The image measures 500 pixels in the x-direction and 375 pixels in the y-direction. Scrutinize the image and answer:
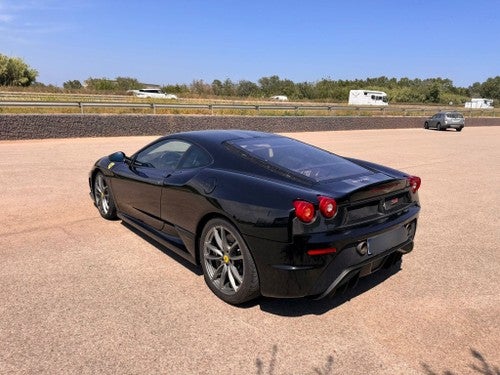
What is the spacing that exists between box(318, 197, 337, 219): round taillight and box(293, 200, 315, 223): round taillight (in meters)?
0.07

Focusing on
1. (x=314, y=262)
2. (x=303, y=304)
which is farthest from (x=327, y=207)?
(x=303, y=304)

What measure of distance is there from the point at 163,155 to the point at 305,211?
7.10ft

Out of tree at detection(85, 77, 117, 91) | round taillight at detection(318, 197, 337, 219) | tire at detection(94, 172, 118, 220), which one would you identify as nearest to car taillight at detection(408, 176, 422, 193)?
round taillight at detection(318, 197, 337, 219)

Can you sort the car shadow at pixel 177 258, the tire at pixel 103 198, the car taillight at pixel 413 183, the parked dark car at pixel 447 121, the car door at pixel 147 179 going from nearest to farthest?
the car taillight at pixel 413 183 → the car shadow at pixel 177 258 → the car door at pixel 147 179 → the tire at pixel 103 198 → the parked dark car at pixel 447 121

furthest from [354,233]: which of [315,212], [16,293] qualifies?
[16,293]

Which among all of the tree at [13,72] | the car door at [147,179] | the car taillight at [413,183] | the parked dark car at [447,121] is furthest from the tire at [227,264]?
the tree at [13,72]

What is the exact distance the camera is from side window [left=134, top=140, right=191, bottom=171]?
420 centimetres

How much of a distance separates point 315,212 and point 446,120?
2916 centimetres

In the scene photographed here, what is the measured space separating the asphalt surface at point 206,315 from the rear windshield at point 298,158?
1.04m

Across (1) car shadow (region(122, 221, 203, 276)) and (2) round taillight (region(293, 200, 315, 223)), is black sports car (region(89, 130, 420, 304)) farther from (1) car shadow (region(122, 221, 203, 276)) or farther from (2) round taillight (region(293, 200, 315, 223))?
(1) car shadow (region(122, 221, 203, 276))

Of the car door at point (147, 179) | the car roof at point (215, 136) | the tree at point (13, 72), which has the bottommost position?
the car door at point (147, 179)

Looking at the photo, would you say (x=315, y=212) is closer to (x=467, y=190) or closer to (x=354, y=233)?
(x=354, y=233)

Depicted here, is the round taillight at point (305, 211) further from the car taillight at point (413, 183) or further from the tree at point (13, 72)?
the tree at point (13, 72)

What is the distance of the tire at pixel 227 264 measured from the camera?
3.13m
